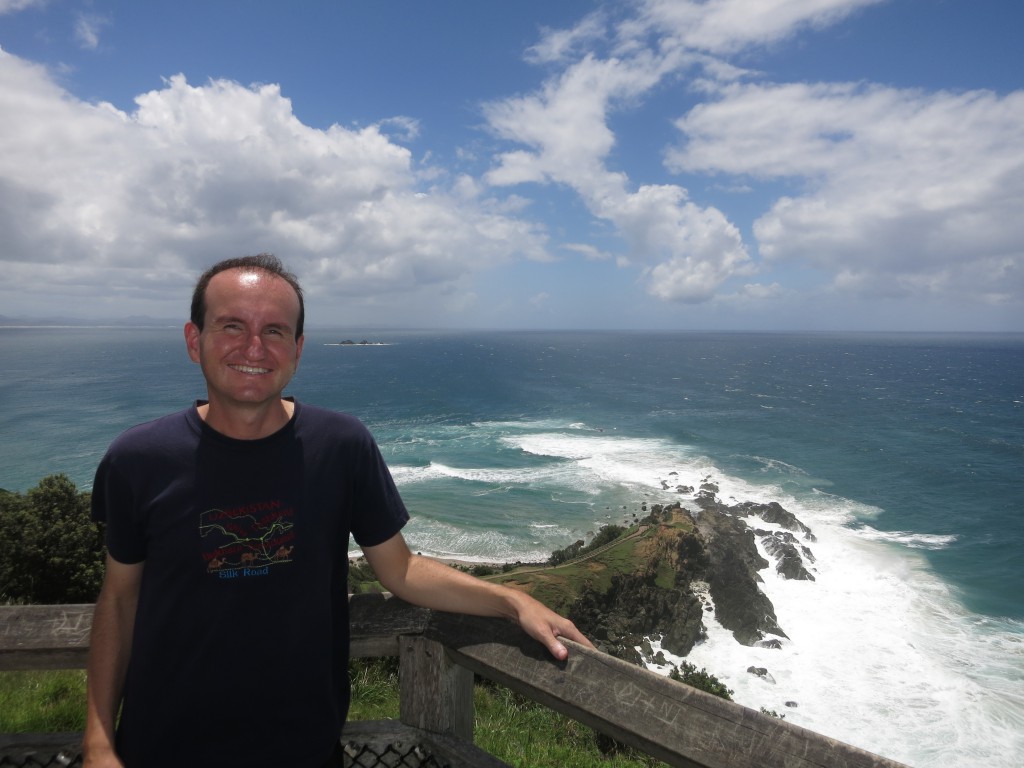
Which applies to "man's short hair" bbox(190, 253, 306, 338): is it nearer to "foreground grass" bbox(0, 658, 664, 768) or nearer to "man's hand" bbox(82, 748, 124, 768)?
"man's hand" bbox(82, 748, 124, 768)

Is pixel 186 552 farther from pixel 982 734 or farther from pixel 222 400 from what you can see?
pixel 982 734

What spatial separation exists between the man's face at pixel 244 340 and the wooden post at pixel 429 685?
1.16 metres

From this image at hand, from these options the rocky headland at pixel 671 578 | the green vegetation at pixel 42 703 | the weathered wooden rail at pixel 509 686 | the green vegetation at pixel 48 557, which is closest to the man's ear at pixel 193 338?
the weathered wooden rail at pixel 509 686

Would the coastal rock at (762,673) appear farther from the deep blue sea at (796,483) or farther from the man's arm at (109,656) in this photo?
the man's arm at (109,656)

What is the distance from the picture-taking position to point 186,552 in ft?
6.77

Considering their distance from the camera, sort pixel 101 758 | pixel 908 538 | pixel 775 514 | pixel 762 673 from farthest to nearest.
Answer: pixel 775 514 → pixel 908 538 → pixel 762 673 → pixel 101 758

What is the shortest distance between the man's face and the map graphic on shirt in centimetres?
40

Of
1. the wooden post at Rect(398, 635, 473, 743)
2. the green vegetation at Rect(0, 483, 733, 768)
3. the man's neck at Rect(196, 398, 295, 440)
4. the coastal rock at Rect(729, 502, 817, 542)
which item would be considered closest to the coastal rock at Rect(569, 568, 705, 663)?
the green vegetation at Rect(0, 483, 733, 768)

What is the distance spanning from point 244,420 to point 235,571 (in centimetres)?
54

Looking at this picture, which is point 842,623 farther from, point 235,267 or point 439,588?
point 235,267

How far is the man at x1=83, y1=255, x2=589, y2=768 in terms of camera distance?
205 centimetres

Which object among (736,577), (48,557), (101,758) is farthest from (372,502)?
(736,577)

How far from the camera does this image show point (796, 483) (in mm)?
54062

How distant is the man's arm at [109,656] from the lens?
2020 millimetres
